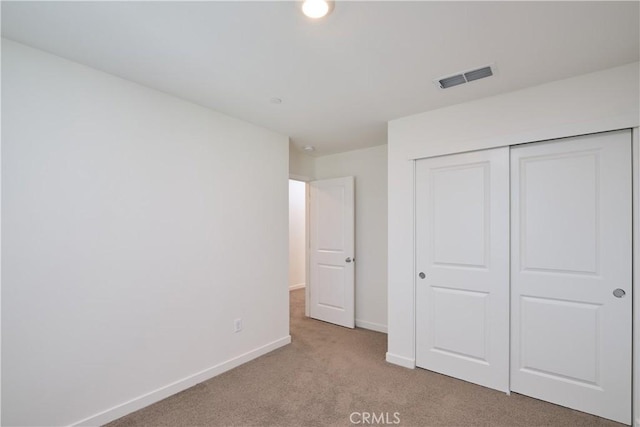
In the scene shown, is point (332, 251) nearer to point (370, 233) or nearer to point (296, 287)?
point (370, 233)

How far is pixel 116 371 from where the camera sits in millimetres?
2104

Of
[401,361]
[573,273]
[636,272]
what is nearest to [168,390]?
[401,361]

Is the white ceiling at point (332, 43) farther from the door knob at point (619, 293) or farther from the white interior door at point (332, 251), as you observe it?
the white interior door at point (332, 251)

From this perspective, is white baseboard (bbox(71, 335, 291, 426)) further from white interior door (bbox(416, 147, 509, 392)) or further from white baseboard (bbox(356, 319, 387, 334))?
white interior door (bbox(416, 147, 509, 392))

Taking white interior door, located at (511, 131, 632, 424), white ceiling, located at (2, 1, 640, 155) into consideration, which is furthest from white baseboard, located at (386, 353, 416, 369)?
white ceiling, located at (2, 1, 640, 155)

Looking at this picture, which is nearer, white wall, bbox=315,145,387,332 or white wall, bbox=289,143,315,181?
white wall, bbox=315,145,387,332

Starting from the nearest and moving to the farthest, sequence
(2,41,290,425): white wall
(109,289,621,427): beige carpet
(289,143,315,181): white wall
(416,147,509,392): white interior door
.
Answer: (2,41,290,425): white wall < (109,289,621,427): beige carpet < (416,147,509,392): white interior door < (289,143,315,181): white wall

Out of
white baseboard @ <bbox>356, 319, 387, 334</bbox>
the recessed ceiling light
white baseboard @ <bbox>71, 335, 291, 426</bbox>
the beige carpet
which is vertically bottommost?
white baseboard @ <bbox>356, 319, 387, 334</bbox>

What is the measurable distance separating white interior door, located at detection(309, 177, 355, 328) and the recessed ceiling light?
8.71 ft

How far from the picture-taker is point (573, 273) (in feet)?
7.17

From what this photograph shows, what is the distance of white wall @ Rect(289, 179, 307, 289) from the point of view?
21.7 ft

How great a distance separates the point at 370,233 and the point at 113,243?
9.48ft

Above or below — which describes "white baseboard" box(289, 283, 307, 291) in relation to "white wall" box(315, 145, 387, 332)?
below

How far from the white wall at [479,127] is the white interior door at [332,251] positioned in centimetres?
109
